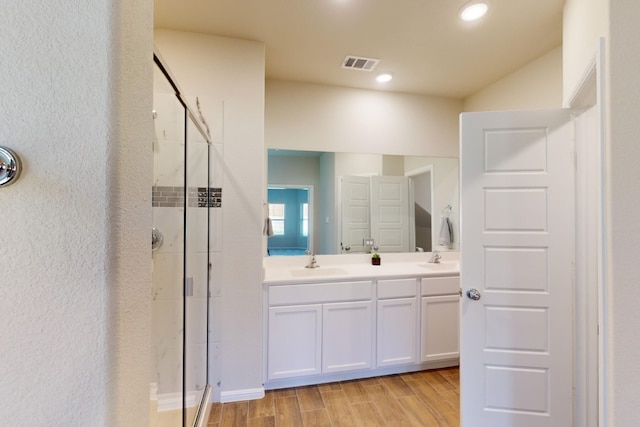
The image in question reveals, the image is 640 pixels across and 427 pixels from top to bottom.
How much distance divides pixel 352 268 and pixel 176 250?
1.60 meters

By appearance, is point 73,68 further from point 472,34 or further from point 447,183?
point 447,183

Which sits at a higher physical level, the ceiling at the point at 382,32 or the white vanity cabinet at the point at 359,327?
the ceiling at the point at 382,32

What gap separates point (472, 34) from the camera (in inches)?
81.0

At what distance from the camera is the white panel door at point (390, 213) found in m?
2.96

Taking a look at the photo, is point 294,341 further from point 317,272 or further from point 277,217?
point 277,217

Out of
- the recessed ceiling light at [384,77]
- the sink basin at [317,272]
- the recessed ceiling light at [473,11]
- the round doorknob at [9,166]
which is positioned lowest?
the sink basin at [317,272]

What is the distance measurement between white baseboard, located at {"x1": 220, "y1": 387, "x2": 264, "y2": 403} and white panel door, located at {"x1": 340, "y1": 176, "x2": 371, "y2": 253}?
1420 mm

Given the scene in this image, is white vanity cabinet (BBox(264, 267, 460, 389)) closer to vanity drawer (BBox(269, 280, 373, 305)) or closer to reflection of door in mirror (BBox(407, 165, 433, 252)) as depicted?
vanity drawer (BBox(269, 280, 373, 305))

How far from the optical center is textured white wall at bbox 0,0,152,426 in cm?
53

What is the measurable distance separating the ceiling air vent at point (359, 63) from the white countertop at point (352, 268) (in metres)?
1.79

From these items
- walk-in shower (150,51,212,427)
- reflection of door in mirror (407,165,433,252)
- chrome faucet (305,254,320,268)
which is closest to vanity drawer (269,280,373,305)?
chrome faucet (305,254,320,268)

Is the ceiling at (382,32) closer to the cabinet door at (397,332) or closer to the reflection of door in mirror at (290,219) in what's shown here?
the reflection of door in mirror at (290,219)

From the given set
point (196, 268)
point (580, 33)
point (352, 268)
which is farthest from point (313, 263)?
point (580, 33)

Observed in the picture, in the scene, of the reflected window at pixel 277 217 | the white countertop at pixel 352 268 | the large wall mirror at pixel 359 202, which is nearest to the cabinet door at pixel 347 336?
the white countertop at pixel 352 268
